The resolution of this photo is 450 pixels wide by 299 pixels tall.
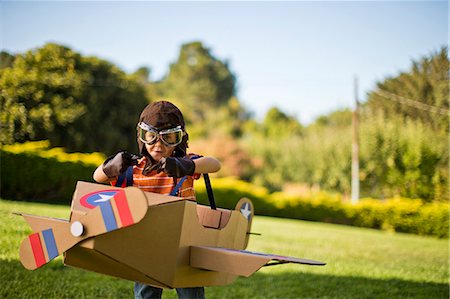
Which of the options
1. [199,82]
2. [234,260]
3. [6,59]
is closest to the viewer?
[234,260]

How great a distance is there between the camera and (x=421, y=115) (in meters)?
14.6

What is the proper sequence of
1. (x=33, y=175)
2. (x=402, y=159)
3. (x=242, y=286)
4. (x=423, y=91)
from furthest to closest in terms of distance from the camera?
(x=402, y=159) < (x=423, y=91) < (x=33, y=175) < (x=242, y=286)

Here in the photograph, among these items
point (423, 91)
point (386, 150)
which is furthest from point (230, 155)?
point (423, 91)

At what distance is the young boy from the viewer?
2.43 m

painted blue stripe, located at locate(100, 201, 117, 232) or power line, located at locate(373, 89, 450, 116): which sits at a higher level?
power line, located at locate(373, 89, 450, 116)

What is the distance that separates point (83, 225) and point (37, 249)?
211mm

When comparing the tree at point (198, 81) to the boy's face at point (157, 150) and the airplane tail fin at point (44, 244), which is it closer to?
the boy's face at point (157, 150)

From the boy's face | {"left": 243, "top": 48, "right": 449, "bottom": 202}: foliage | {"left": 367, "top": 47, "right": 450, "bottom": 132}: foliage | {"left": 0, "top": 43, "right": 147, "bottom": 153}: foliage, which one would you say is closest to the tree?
{"left": 243, "top": 48, "right": 449, "bottom": 202}: foliage

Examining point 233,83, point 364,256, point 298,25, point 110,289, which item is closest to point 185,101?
point 233,83

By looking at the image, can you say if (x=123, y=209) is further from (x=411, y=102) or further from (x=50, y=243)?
(x=411, y=102)

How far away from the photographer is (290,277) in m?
5.56

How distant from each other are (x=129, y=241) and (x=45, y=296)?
2124mm

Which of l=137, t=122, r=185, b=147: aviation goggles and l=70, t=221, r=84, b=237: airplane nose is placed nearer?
l=70, t=221, r=84, b=237: airplane nose

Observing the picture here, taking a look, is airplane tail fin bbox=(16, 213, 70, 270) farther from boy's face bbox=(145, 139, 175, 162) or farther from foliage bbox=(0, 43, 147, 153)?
foliage bbox=(0, 43, 147, 153)
